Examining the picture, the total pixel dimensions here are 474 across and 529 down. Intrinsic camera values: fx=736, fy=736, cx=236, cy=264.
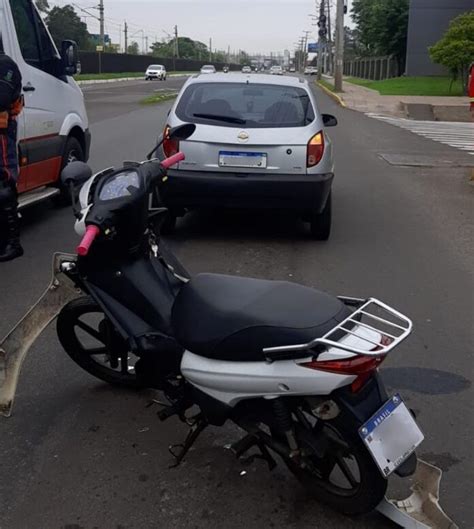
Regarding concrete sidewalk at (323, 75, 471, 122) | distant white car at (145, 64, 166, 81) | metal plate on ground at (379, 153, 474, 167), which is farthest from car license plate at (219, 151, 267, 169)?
distant white car at (145, 64, 166, 81)

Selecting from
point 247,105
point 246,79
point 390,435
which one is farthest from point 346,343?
point 246,79

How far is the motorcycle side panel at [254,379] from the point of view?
8.85 feet

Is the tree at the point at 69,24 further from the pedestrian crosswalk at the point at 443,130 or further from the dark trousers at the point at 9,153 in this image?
the dark trousers at the point at 9,153

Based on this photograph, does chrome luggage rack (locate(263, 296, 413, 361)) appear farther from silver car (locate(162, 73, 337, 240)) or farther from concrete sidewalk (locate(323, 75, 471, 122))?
concrete sidewalk (locate(323, 75, 471, 122))

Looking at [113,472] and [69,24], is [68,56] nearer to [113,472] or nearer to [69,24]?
[113,472]

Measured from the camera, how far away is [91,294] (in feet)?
11.1

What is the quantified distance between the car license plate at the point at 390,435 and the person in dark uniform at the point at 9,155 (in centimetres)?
437

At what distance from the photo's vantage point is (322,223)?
7375 millimetres

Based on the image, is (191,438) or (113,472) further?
(113,472)

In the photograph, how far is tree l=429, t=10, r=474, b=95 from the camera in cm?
2991

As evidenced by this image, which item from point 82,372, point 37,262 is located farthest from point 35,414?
point 37,262

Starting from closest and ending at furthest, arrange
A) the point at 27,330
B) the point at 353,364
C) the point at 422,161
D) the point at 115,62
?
1. the point at 353,364
2. the point at 27,330
3. the point at 422,161
4. the point at 115,62

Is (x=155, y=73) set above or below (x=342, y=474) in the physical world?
below

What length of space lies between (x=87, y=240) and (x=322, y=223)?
15.5ft
